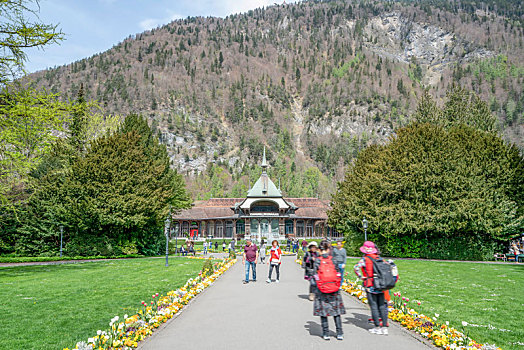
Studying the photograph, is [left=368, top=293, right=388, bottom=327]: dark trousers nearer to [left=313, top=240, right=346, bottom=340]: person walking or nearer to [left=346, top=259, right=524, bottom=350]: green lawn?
[left=313, top=240, right=346, bottom=340]: person walking

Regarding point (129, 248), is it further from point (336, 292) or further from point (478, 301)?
point (336, 292)

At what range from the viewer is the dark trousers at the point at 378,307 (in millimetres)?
8281

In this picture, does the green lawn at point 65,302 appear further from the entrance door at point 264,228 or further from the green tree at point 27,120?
the entrance door at point 264,228

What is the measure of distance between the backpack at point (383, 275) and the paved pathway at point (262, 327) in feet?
3.61

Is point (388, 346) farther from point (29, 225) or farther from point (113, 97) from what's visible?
point (113, 97)

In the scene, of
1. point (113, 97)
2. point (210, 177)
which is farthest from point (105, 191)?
point (113, 97)

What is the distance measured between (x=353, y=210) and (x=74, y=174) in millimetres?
25453

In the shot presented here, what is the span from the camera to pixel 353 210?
122ft

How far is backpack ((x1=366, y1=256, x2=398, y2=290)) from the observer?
7.96 meters

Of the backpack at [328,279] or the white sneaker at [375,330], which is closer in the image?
the backpack at [328,279]

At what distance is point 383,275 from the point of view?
8.00 metres

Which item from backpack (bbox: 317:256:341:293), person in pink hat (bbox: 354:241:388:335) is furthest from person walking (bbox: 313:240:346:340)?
person in pink hat (bbox: 354:241:388:335)

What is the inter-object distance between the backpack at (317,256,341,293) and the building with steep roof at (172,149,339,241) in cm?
5836

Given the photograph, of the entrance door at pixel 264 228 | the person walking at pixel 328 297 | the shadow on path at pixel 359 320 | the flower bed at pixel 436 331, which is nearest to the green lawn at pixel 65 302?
the person walking at pixel 328 297
